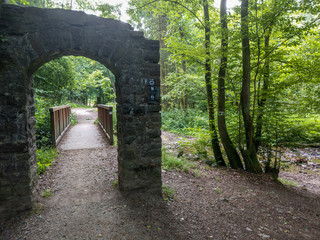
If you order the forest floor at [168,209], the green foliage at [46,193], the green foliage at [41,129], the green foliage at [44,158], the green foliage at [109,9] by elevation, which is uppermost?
the green foliage at [109,9]

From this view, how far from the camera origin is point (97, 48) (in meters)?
Answer: 3.36

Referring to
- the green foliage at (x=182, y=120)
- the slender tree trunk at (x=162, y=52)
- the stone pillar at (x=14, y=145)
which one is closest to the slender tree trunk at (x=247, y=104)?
the stone pillar at (x=14, y=145)

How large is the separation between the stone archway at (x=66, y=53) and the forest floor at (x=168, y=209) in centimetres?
40

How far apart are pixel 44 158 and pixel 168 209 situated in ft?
11.5

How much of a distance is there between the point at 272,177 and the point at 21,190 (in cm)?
616

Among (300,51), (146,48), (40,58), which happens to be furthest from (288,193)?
(40,58)

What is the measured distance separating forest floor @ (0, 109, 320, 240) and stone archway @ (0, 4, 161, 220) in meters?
0.40

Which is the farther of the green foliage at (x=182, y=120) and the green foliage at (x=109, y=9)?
the green foliage at (x=182, y=120)

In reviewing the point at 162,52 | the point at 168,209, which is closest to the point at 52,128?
the point at 168,209

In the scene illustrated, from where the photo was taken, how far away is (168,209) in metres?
3.62

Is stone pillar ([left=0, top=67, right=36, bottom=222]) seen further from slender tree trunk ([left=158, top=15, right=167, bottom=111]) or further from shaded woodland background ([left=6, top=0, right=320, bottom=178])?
slender tree trunk ([left=158, top=15, right=167, bottom=111])

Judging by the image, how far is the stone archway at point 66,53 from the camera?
300cm

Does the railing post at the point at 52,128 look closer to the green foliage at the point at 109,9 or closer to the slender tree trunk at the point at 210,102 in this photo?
the green foliage at the point at 109,9

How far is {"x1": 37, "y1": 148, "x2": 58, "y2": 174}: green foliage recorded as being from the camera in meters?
4.66
